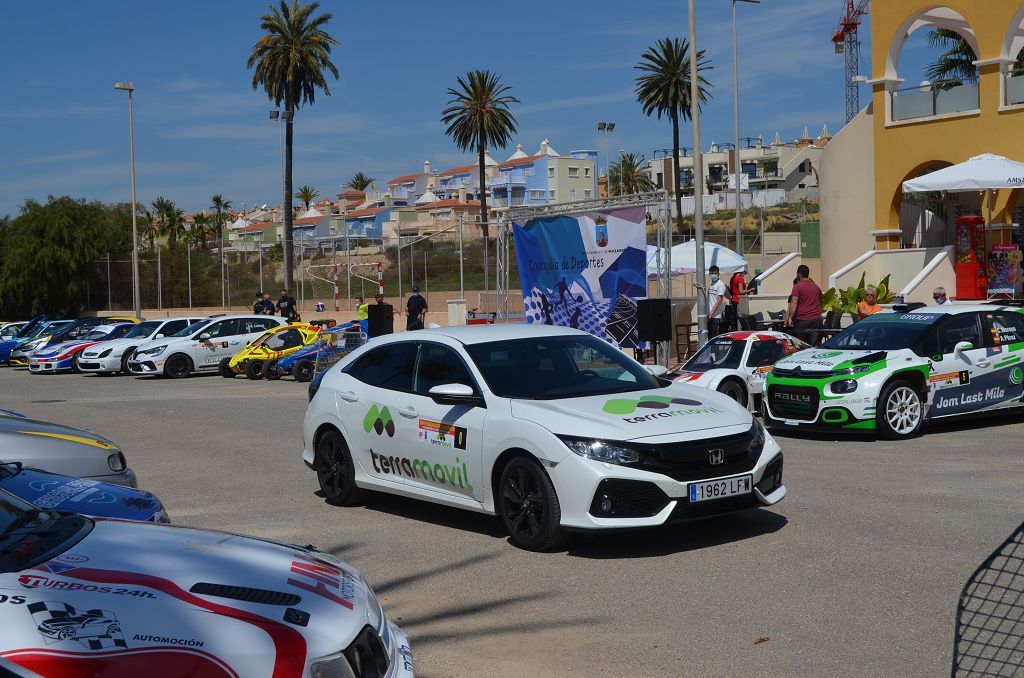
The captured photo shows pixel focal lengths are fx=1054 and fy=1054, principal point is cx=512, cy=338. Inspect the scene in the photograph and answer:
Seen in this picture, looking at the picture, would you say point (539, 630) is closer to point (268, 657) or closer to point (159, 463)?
point (268, 657)

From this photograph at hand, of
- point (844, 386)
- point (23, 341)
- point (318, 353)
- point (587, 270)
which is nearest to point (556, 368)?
point (844, 386)

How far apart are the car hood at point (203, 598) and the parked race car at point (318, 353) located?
19921 mm

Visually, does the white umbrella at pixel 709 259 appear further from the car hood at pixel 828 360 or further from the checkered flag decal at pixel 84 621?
the checkered flag decal at pixel 84 621

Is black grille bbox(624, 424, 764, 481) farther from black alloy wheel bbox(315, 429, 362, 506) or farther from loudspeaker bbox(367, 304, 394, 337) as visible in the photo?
loudspeaker bbox(367, 304, 394, 337)

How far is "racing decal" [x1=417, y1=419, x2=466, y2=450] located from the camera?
826 cm

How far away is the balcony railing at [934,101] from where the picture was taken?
26.5 m

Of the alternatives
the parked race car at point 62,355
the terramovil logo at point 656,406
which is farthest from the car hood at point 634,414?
the parked race car at point 62,355

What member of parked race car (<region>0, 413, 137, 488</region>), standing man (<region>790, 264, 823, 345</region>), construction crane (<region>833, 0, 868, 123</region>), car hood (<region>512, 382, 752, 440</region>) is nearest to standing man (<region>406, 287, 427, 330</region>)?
standing man (<region>790, 264, 823, 345</region>)

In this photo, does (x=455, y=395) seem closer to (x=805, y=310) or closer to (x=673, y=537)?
(x=673, y=537)

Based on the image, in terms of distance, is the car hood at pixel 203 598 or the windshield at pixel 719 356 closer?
the car hood at pixel 203 598

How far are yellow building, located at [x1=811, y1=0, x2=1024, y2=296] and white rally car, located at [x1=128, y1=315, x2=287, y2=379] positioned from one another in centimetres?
1592

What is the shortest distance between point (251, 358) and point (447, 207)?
78.8m

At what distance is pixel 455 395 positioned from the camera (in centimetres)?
805

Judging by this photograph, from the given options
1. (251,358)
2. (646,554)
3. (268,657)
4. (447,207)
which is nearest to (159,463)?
(646,554)
